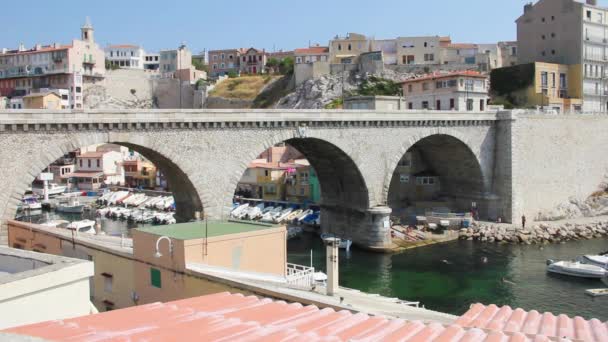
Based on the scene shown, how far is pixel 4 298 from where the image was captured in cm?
689

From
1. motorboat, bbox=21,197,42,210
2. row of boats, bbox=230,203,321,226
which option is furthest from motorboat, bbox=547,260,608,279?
motorboat, bbox=21,197,42,210

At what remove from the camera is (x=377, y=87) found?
75.2 m

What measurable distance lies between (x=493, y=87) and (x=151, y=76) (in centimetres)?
5740

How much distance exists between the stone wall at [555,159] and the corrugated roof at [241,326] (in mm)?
36050

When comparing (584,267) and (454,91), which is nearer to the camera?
(584,267)

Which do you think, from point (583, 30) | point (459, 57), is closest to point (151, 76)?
point (459, 57)

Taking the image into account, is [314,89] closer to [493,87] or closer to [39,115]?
[493,87]

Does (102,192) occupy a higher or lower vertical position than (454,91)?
lower

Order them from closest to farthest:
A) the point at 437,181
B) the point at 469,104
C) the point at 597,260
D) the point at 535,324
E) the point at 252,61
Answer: the point at 535,324, the point at 597,260, the point at 437,181, the point at 469,104, the point at 252,61

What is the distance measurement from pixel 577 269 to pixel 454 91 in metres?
21.8

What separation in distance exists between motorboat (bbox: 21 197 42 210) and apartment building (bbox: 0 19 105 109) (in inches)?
1097

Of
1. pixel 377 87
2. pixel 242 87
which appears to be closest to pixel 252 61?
pixel 242 87

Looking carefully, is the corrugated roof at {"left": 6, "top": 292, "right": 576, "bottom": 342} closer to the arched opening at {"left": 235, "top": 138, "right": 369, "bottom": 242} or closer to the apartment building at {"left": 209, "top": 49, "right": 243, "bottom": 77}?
the arched opening at {"left": 235, "top": 138, "right": 369, "bottom": 242}

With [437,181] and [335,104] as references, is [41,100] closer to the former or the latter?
[335,104]
